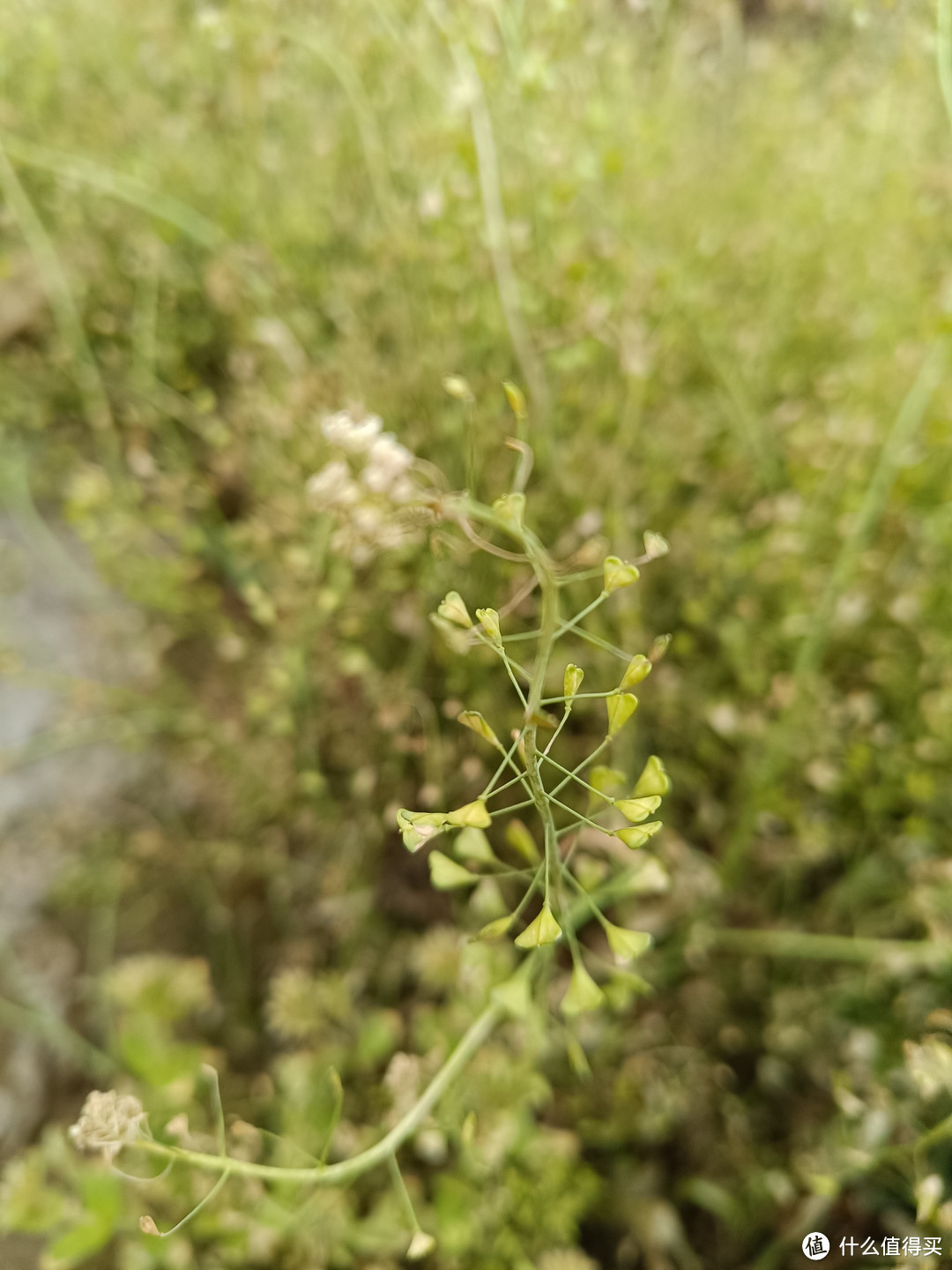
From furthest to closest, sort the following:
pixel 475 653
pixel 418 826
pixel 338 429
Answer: pixel 475 653 → pixel 338 429 → pixel 418 826

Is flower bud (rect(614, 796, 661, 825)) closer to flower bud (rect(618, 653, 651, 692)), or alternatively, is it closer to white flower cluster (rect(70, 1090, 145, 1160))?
flower bud (rect(618, 653, 651, 692))

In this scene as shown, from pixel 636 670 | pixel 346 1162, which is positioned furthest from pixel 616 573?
pixel 346 1162

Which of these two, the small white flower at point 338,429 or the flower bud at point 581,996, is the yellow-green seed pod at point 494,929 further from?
the small white flower at point 338,429

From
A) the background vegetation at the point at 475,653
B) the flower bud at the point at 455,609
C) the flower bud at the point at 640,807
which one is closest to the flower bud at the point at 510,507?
the flower bud at the point at 455,609

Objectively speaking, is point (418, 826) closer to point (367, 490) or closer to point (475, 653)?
point (367, 490)

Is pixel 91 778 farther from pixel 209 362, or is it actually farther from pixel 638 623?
pixel 638 623
